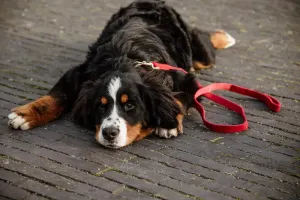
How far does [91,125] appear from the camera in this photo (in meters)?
4.68

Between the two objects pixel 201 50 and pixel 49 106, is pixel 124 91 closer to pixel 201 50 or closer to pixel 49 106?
pixel 49 106

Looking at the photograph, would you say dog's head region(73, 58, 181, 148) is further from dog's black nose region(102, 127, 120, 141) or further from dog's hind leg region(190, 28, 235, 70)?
dog's hind leg region(190, 28, 235, 70)

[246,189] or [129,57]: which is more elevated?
[129,57]

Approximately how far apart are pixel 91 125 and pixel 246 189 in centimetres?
162

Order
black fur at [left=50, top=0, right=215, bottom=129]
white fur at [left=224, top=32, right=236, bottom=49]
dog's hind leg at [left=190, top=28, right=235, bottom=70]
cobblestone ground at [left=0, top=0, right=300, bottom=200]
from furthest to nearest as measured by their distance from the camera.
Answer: white fur at [left=224, top=32, right=236, bottom=49]
dog's hind leg at [left=190, top=28, right=235, bottom=70]
black fur at [left=50, top=0, right=215, bottom=129]
cobblestone ground at [left=0, top=0, right=300, bottom=200]

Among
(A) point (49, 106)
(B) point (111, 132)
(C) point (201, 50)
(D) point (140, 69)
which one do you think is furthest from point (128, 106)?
(C) point (201, 50)

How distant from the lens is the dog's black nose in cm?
421

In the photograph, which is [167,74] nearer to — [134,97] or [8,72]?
[134,97]

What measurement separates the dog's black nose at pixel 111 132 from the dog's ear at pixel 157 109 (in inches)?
15.6

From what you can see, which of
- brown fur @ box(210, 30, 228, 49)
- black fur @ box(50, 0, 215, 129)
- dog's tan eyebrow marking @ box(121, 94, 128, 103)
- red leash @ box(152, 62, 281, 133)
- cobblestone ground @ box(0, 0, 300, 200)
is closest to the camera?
cobblestone ground @ box(0, 0, 300, 200)

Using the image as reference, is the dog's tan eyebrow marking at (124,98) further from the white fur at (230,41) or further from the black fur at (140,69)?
the white fur at (230,41)

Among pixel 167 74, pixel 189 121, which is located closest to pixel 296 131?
pixel 189 121

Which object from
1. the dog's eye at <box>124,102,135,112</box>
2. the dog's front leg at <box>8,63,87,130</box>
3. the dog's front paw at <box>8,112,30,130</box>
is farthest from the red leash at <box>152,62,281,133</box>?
the dog's front paw at <box>8,112,30,130</box>

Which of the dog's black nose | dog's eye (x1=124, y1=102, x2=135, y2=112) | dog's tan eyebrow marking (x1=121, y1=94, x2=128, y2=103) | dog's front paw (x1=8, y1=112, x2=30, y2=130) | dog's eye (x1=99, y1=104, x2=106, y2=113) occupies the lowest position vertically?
dog's front paw (x1=8, y1=112, x2=30, y2=130)
